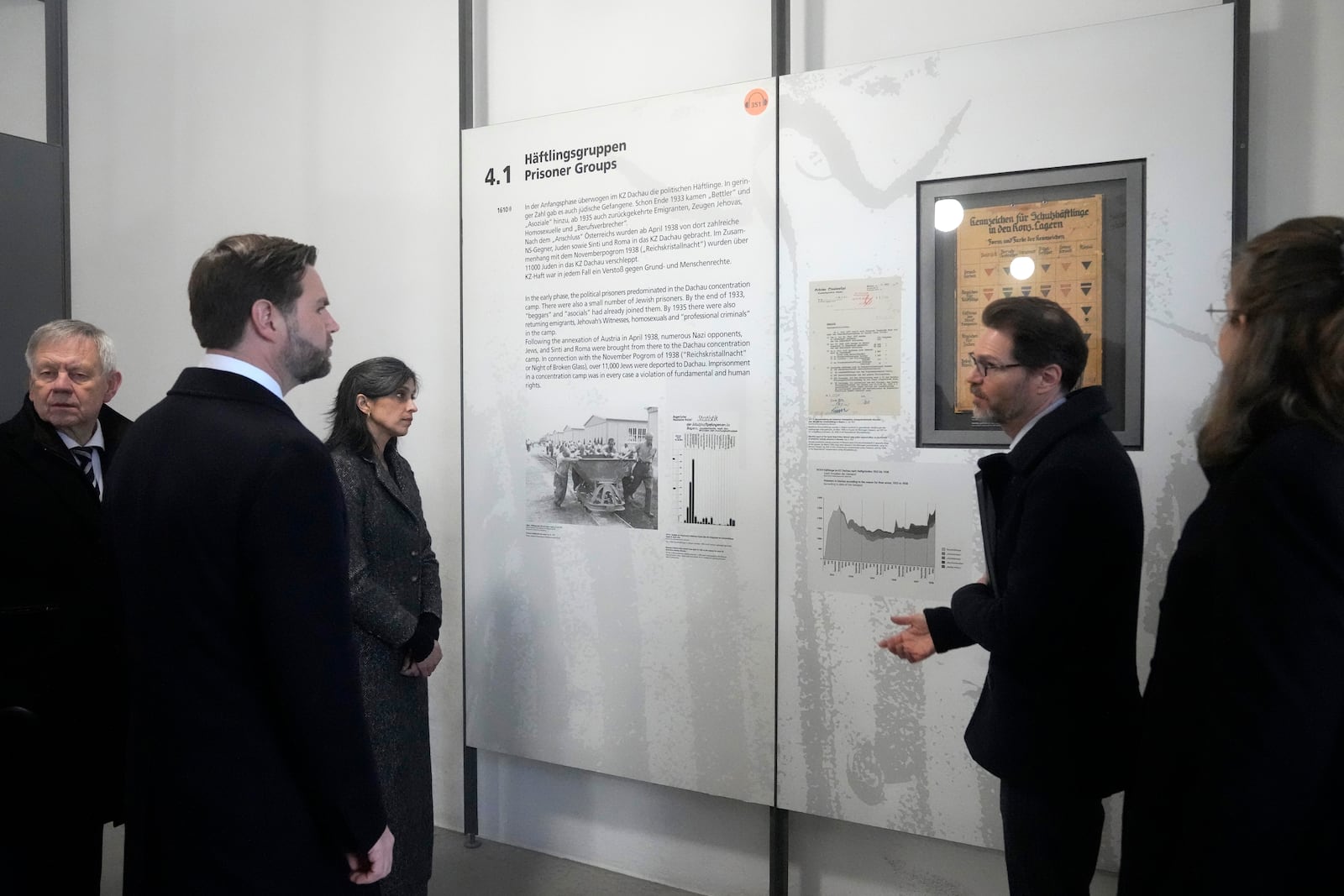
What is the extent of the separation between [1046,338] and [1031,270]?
583 millimetres

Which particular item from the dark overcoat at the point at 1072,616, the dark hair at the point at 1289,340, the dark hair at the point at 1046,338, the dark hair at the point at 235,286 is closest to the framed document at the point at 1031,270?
the dark hair at the point at 1046,338

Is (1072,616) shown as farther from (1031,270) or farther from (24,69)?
(24,69)

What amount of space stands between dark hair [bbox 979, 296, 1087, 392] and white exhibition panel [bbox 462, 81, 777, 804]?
0.91 meters

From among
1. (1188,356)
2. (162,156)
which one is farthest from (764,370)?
(162,156)

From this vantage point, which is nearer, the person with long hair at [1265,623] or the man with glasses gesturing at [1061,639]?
the person with long hair at [1265,623]

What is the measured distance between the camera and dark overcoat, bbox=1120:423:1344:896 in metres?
1.09

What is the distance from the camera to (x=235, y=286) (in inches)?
59.8

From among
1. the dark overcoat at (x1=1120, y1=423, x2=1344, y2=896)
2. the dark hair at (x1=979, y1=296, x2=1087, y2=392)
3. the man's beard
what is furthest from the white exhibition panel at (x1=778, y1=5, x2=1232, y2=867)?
the man's beard

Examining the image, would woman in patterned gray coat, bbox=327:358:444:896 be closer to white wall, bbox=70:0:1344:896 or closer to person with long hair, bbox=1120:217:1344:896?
white wall, bbox=70:0:1344:896

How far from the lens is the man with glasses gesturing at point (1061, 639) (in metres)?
1.66

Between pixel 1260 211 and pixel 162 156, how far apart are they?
433 centimetres

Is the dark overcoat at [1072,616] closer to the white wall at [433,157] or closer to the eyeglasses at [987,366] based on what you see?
the eyeglasses at [987,366]

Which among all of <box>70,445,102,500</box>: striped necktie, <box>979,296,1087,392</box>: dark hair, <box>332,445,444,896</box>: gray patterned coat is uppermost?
<box>979,296,1087,392</box>: dark hair

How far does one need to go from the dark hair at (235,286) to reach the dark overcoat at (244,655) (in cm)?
12
